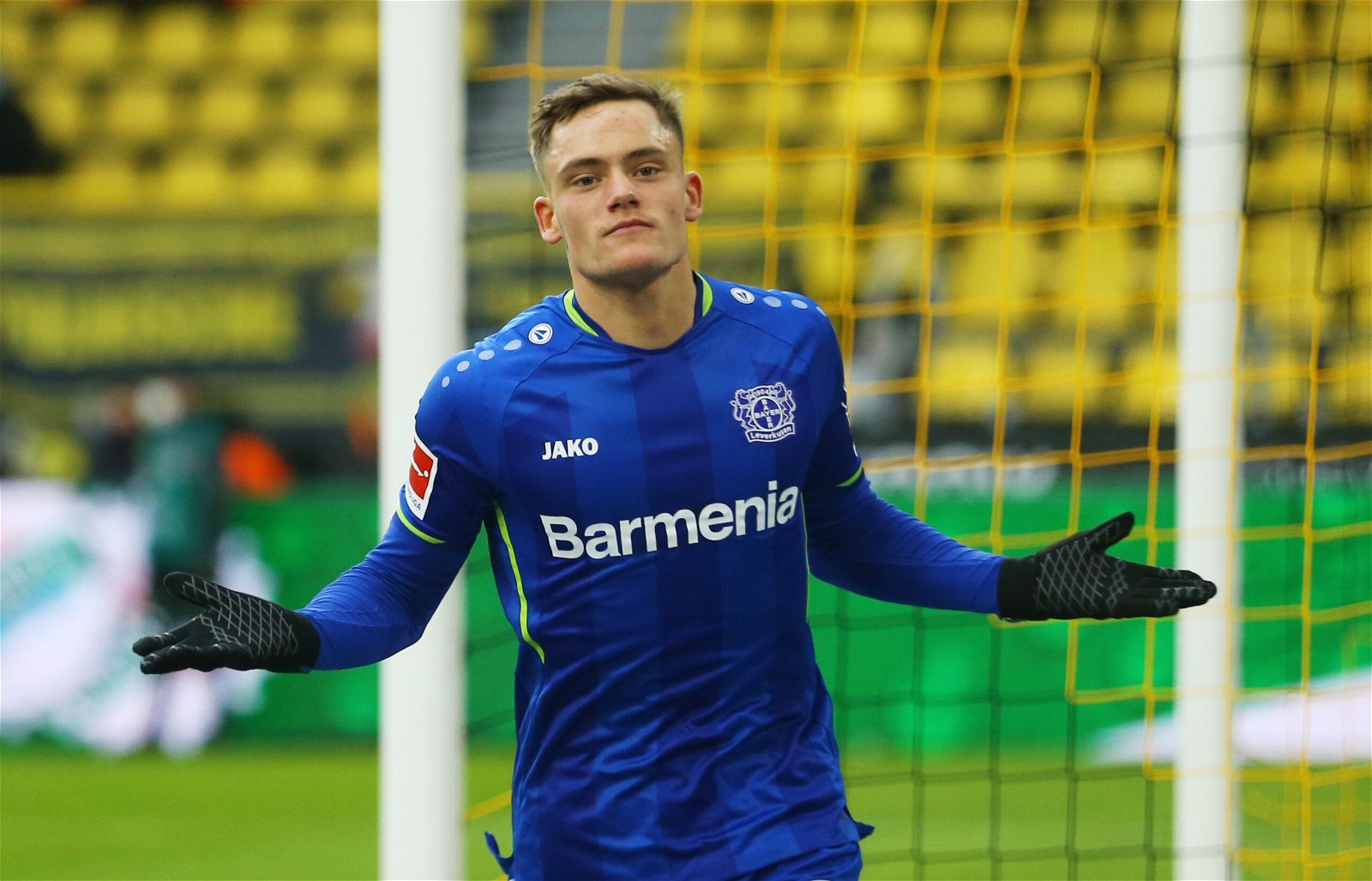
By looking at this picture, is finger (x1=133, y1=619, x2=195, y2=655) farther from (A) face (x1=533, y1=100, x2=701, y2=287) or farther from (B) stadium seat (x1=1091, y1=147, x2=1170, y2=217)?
(B) stadium seat (x1=1091, y1=147, x2=1170, y2=217)

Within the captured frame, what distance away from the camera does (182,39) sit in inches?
485

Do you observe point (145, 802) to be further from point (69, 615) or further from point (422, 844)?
point (422, 844)

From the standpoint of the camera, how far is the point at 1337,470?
7273 mm

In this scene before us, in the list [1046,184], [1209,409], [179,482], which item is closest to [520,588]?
[1209,409]

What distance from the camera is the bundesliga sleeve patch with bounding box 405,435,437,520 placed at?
103 inches

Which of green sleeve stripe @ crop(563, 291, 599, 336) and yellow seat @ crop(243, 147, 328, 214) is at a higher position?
yellow seat @ crop(243, 147, 328, 214)

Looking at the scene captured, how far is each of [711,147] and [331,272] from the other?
2.73 metres

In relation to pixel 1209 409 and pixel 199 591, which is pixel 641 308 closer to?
pixel 199 591

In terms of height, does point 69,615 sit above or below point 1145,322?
below

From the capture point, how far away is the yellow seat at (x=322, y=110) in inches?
471

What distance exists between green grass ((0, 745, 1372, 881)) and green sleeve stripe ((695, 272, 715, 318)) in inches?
115

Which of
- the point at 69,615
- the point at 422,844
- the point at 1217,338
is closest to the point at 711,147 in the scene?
the point at 69,615

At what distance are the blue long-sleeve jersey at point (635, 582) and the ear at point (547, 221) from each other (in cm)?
11

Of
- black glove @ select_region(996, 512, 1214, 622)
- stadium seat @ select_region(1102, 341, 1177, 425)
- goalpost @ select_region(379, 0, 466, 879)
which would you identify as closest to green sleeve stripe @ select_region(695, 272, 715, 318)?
black glove @ select_region(996, 512, 1214, 622)
